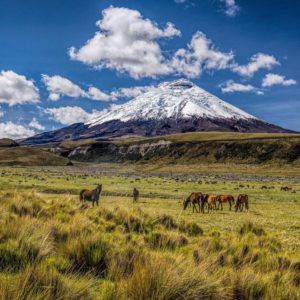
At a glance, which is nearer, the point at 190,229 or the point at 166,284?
the point at 166,284

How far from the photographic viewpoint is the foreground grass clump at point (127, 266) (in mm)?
4660

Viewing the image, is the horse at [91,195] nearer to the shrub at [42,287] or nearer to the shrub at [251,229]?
the shrub at [251,229]

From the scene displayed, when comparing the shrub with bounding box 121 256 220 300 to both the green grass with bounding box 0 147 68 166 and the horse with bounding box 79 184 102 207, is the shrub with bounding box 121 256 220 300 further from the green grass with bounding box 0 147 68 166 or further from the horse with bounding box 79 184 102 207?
the green grass with bounding box 0 147 68 166

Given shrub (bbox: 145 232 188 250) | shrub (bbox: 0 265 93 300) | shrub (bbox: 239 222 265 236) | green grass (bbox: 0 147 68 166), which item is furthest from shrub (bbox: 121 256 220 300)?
green grass (bbox: 0 147 68 166)

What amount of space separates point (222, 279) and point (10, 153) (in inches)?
→ 5388

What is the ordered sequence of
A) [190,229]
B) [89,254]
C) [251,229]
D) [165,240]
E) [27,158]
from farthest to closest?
[27,158] → [251,229] → [190,229] → [165,240] → [89,254]

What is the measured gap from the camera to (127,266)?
6633 mm

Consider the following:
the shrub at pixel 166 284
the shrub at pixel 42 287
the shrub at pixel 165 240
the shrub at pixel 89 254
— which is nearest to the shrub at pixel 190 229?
the shrub at pixel 165 240

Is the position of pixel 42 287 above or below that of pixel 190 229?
above

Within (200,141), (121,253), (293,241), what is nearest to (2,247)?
(121,253)

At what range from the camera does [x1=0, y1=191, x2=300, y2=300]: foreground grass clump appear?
4660mm

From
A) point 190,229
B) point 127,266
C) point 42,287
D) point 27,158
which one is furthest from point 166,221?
point 27,158

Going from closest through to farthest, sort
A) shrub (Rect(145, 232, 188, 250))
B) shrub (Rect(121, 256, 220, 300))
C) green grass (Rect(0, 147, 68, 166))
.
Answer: shrub (Rect(121, 256, 220, 300))
shrub (Rect(145, 232, 188, 250))
green grass (Rect(0, 147, 68, 166))

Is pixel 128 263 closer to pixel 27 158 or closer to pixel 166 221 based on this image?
pixel 166 221
